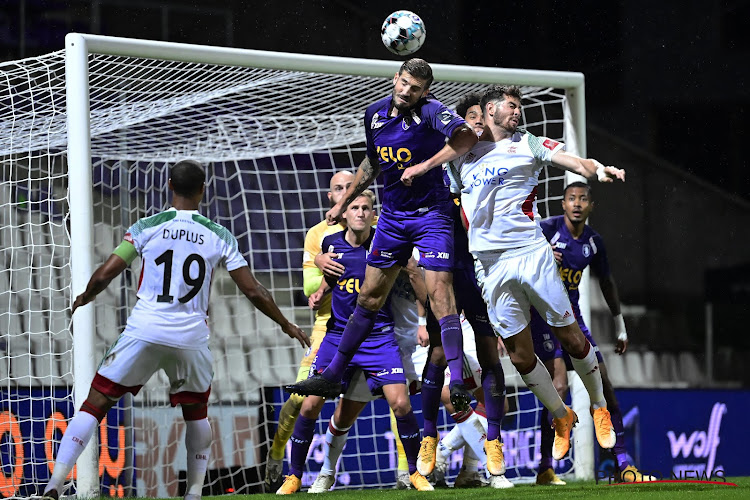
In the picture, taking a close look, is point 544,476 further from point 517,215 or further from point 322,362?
point 517,215

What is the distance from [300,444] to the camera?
6.63m

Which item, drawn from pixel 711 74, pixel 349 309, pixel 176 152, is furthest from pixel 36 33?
pixel 711 74

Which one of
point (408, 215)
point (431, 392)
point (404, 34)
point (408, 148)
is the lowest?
point (431, 392)

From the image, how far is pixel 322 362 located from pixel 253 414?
249 cm

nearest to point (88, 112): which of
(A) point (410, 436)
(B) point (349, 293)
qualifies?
(B) point (349, 293)

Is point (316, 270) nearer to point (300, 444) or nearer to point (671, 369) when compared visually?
point (300, 444)

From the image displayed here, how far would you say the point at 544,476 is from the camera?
7113 millimetres

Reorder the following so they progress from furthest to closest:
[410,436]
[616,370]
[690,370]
Result: [690,370] < [616,370] < [410,436]

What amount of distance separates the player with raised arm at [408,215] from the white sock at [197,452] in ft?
2.24

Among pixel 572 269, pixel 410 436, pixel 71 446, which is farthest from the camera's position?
pixel 572 269

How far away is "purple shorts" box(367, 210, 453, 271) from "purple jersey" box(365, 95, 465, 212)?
58mm

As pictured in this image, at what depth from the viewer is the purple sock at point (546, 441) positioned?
23.1 ft

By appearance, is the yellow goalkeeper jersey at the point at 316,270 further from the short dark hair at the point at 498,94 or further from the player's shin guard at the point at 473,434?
the short dark hair at the point at 498,94

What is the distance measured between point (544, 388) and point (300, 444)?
1666 millimetres
